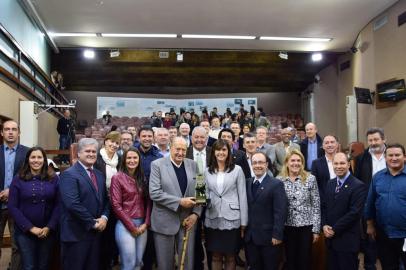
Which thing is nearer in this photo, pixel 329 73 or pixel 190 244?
pixel 190 244

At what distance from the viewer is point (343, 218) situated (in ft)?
9.34

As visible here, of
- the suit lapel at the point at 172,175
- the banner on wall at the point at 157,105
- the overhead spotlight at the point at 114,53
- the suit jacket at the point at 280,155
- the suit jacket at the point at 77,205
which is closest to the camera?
the suit jacket at the point at 77,205

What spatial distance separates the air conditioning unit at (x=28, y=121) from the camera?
6527 mm

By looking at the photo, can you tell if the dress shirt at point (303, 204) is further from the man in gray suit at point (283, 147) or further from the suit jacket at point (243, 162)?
the man in gray suit at point (283, 147)

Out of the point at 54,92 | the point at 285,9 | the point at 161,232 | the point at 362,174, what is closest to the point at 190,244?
the point at 161,232

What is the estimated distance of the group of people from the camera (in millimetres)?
2748

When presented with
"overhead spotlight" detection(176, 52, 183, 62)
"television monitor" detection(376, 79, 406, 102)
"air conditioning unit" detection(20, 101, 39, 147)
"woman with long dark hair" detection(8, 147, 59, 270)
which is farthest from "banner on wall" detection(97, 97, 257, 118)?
"woman with long dark hair" detection(8, 147, 59, 270)

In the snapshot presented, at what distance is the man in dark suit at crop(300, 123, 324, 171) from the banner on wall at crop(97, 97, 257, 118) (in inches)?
351

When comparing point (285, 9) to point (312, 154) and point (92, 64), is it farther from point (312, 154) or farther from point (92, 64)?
point (92, 64)

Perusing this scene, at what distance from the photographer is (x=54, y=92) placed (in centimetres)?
1028

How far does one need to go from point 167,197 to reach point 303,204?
3.36 ft

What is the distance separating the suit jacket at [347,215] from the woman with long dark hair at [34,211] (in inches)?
81.0

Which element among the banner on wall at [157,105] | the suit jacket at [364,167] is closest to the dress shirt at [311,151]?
the suit jacket at [364,167]

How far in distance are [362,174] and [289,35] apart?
19.0ft
